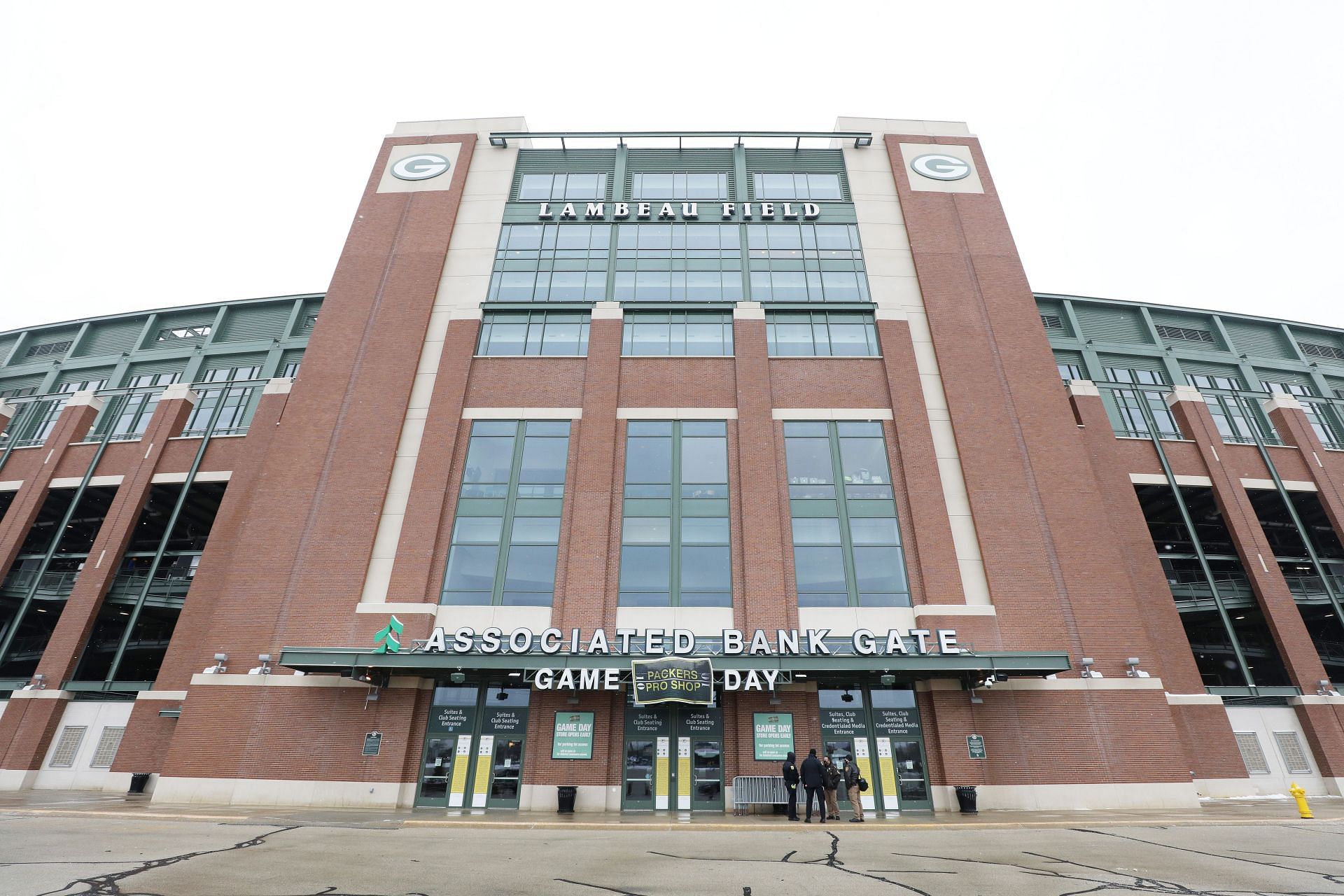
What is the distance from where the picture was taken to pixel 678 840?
49.3 ft

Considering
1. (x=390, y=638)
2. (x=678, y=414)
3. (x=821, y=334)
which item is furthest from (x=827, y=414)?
(x=390, y=638)

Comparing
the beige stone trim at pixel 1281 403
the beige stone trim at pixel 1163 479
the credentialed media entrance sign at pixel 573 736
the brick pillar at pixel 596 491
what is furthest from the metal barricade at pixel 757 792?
the beige stone trim at pixel 1281 403

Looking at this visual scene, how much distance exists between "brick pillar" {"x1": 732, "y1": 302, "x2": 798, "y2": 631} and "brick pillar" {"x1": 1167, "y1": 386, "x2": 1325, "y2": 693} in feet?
75.8

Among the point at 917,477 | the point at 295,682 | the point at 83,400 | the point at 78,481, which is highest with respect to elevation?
the point at 83,400

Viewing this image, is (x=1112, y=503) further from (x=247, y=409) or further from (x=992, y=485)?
(x=247, y=409)

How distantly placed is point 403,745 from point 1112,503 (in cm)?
3067

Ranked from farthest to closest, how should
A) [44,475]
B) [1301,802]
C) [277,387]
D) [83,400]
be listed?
[83,400] < [44,475] < [277,387] < [1301,802]

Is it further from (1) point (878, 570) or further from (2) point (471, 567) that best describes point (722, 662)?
(2) point (471, 567)

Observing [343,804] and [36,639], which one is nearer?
[343,804]

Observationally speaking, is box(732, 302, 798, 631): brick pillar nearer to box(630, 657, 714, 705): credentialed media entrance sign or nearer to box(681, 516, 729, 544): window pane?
box(681, 516, 729, 544): window pane

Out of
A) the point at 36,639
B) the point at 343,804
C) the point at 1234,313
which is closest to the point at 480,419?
the point at 343,804

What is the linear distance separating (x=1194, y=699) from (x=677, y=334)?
25.7 meters

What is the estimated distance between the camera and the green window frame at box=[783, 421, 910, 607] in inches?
974

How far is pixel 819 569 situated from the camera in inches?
989
